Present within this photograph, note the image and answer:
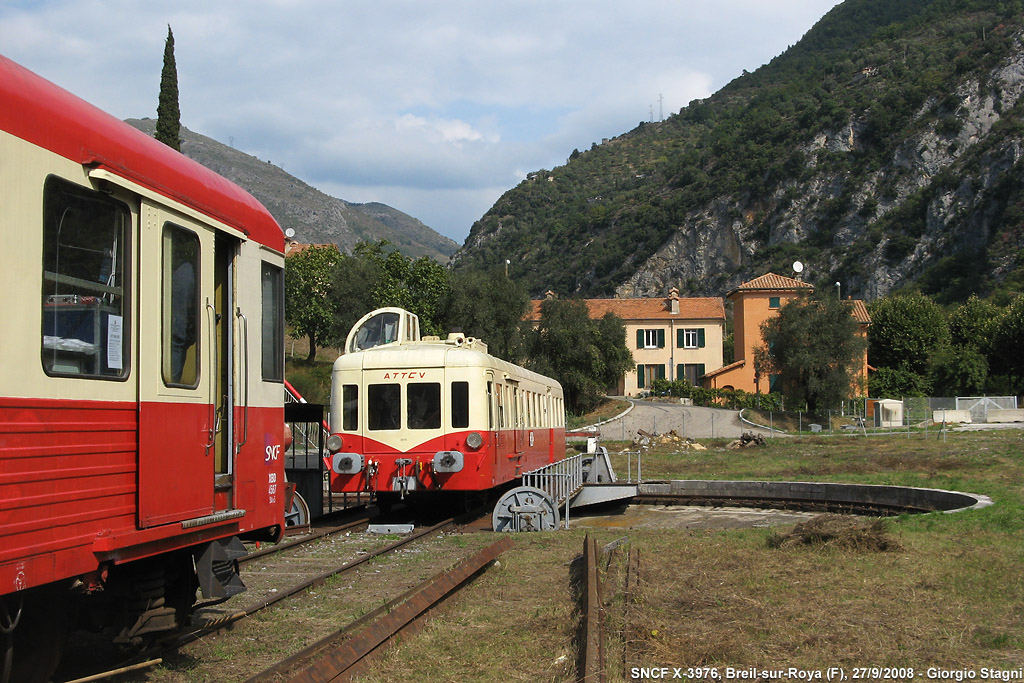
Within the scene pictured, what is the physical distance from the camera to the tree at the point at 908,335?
6397 centimetres

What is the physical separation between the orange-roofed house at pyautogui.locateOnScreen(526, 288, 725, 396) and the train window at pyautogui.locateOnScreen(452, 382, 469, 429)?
190 ft

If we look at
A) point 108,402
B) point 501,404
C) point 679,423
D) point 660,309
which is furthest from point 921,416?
point 108,402

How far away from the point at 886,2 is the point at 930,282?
4703 inches

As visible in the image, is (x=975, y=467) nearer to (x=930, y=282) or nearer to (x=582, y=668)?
(x=582, y=668)

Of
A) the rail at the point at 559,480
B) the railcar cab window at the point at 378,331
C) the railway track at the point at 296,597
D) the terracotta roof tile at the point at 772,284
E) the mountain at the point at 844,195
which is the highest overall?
the mountain at the point at 844,195

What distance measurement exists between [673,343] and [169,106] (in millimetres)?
42581

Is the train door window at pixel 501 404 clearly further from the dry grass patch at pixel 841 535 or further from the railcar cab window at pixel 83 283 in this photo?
the railcar cab window at pixel 83 283

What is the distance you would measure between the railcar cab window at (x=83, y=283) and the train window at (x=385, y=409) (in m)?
10.7

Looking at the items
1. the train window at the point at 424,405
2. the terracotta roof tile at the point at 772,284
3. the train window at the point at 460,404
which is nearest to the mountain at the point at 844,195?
the terracotta roof tile at the point at 772,284

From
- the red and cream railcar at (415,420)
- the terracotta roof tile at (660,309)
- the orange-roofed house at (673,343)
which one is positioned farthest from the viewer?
the terracotta roof tile at (660,309)

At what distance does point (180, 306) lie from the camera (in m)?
5.97

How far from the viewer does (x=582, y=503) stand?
803 inches

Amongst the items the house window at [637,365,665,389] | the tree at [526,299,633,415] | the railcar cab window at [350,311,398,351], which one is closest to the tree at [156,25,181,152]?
the tree at [526,299,633,415]

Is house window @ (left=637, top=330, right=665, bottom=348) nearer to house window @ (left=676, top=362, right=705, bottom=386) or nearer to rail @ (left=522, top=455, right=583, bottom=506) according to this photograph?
house window @ (left=676, top=362, right=705, bottom=386)
